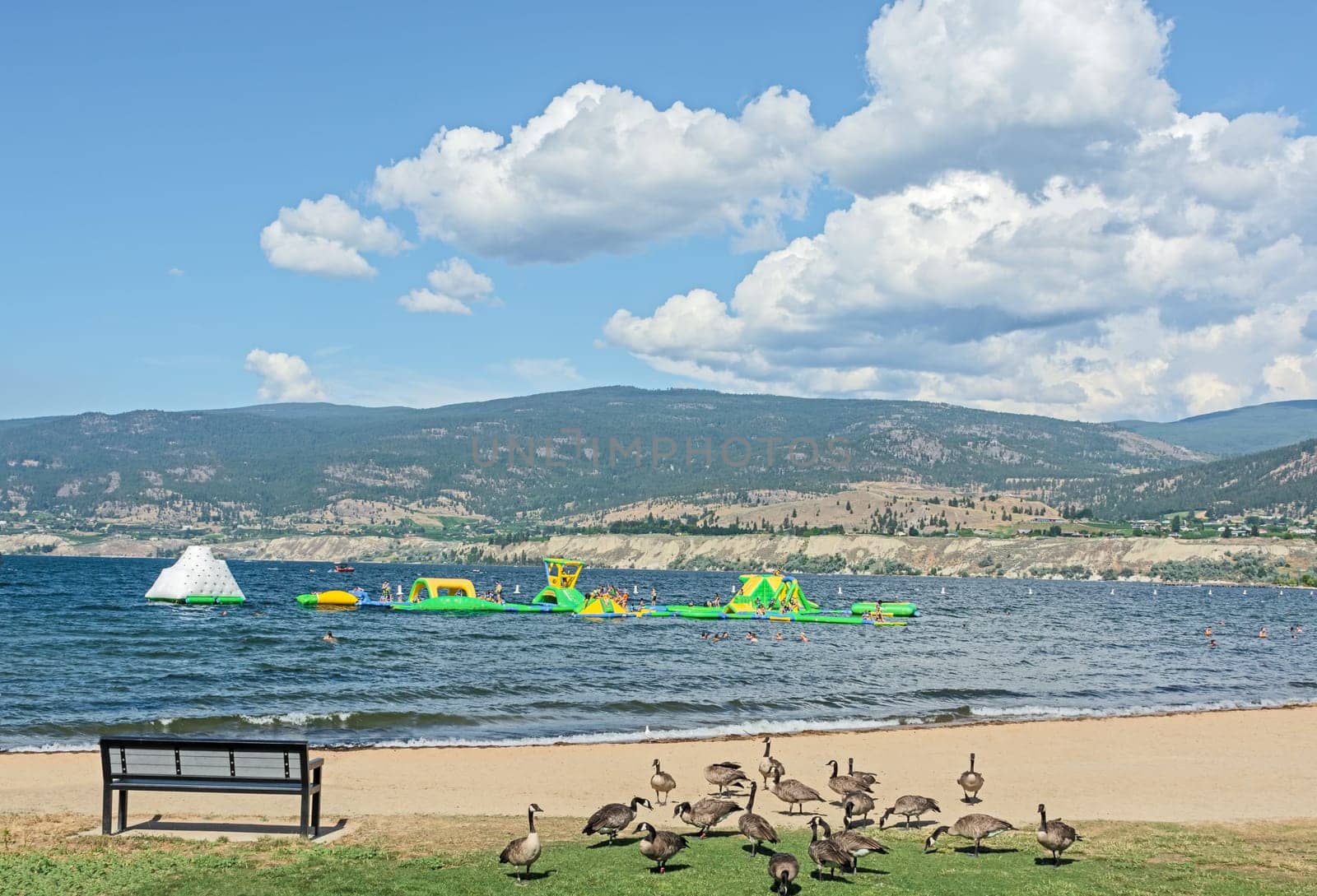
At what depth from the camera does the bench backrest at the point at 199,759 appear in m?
15.9

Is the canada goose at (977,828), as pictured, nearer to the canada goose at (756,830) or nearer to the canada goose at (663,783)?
the canada goose at (756,830)

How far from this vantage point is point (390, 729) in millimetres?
30766

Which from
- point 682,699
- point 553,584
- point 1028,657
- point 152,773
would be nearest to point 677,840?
point 152,773

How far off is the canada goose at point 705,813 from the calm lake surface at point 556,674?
1326 cm

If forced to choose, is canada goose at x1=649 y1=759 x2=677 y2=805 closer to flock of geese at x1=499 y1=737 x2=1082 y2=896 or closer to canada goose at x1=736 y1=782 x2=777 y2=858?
flock of geese at x1=499 y1=737 x2=1082 y2=896

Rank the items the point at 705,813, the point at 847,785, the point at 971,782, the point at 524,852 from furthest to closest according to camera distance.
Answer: the point at 971,782
the point at 847,785
the point at 705,813
the point at 524,852

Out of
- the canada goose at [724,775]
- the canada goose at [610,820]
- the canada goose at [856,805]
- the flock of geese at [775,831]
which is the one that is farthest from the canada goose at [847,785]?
the canada goose at [610,820]

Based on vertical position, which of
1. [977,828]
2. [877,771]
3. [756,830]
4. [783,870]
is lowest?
[877,771]

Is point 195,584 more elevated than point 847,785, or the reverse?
point 847,785

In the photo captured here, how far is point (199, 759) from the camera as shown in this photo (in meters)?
15.9

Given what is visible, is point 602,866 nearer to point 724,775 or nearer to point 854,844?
point 854,844

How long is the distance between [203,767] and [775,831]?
8.59 metres

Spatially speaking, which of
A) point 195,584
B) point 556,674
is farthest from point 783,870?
point 195,584

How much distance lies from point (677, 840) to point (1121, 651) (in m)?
56.1
